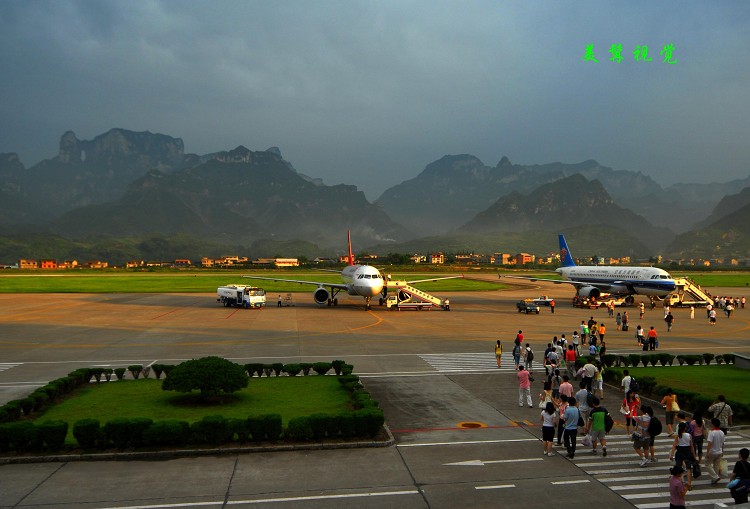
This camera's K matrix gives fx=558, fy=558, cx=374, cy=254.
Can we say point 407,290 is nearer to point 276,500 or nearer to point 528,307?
point 528,307

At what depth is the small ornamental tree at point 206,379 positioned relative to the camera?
2331 cm

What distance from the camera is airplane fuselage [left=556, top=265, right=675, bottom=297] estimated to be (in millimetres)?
70250

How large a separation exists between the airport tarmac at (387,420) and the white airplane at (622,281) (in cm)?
1001

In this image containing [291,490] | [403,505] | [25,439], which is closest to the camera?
[403,505]

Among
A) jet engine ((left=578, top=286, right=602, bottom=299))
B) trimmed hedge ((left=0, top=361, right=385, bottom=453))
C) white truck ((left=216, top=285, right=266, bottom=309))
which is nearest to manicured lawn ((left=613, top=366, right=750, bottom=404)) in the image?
trimmed hedge ((left=0, top=361, right=385, bottom=453))

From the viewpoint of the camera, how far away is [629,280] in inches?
2906

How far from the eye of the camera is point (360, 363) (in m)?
34.8

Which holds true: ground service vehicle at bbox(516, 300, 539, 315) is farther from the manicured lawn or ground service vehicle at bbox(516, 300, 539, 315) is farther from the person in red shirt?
the manicured lawn

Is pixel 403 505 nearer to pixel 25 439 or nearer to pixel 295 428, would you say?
pixel 295 428

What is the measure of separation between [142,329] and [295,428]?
35.3 metres

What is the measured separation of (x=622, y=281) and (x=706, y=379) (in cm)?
4718

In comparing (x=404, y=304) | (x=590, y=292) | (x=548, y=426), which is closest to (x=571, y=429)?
(x=548, y=426)

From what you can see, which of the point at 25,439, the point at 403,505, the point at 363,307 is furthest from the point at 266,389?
the point at 363,307

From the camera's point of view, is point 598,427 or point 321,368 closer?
point 598,427
